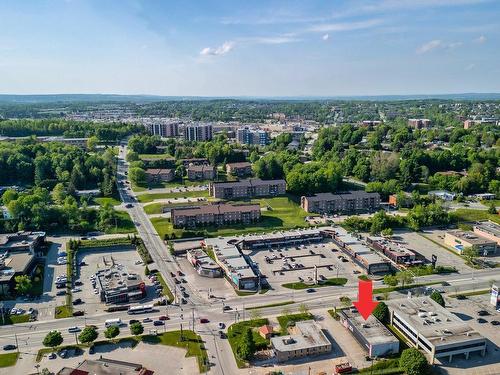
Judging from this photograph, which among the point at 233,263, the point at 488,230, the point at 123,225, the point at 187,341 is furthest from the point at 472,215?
the point at 123,225

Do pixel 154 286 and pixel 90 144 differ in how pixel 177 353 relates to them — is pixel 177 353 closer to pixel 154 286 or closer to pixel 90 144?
pixel 154 286

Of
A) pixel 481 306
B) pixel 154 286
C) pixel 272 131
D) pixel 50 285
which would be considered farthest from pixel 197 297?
Answer: pixel 272 131

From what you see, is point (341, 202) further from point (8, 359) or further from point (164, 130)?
point (164, 130)

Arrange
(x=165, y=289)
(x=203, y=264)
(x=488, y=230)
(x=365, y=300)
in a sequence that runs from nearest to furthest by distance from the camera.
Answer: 1. (x=365, y=300)
2. (x=165, y=289)
3. (x=203, y=264)
4. (x=488, y=230)

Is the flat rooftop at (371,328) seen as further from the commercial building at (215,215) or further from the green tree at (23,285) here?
the green tree at (23,285)

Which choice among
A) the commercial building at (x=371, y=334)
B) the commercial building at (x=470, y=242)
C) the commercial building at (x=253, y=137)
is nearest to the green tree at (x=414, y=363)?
the commercial building at (x=371, y=334)

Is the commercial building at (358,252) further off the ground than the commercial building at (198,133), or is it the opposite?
the commercial building at (198,133)

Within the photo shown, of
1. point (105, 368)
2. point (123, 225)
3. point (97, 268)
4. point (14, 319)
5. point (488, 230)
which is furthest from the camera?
point (123, 225)
